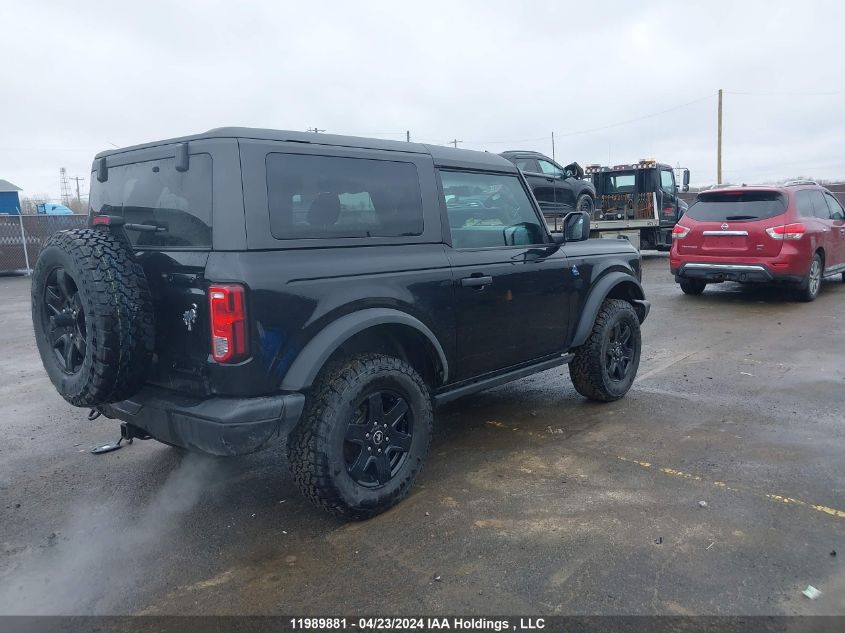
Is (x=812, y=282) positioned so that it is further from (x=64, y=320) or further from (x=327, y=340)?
(x=64, y=320)

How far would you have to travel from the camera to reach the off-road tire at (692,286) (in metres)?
11.1

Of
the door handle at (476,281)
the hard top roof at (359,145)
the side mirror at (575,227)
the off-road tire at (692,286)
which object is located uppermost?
the hard top roof at (359,145)

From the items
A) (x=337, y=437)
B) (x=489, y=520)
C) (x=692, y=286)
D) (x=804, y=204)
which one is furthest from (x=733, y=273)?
(x=337, y=437)

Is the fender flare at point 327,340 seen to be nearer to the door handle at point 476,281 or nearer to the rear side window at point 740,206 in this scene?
the door handle at point 476,281

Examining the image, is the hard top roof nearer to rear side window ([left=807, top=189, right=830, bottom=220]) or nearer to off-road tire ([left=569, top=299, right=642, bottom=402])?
off-road tire ([left=569, top=299, right=642, bottom=402])

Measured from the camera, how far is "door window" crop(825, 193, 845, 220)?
10805 mm

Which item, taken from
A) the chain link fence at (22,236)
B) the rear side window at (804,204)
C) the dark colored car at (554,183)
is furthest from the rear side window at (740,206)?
the chain link fence at (22,236)

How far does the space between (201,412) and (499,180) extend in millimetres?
2585

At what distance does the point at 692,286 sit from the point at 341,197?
9.15m

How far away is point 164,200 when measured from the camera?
130 inches

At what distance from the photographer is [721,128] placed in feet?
128

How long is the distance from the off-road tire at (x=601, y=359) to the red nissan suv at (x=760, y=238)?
16.9ft

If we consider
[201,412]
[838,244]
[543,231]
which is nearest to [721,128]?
[838,244]

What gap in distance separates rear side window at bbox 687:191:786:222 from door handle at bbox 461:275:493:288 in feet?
23.5
